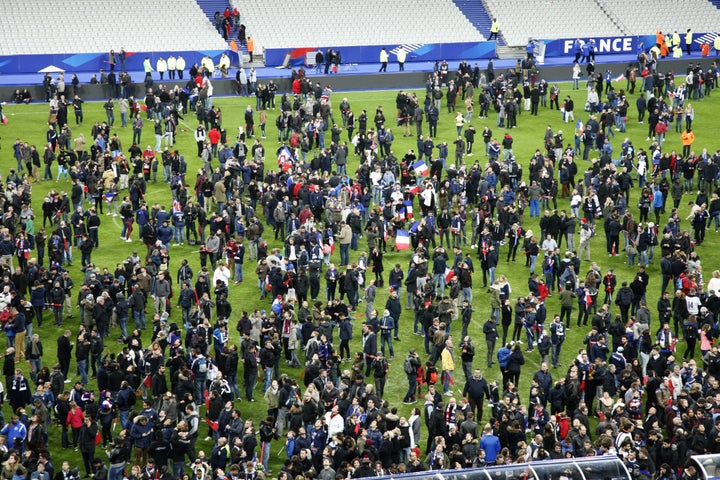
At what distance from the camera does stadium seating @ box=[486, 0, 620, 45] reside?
210ft

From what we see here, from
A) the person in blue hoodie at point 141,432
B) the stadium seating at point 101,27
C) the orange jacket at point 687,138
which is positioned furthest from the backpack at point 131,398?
the stadium seating at point 101,27

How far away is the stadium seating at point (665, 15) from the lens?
65.6 meters

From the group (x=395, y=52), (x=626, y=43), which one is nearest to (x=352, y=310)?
(x=395, y=52)

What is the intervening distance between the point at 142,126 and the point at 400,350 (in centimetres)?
2073

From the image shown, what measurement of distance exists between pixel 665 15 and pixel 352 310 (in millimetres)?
42102

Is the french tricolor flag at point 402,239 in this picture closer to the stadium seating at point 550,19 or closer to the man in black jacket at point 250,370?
the man in black jacket at point 250,370

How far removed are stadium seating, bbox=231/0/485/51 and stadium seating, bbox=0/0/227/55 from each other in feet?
10.1

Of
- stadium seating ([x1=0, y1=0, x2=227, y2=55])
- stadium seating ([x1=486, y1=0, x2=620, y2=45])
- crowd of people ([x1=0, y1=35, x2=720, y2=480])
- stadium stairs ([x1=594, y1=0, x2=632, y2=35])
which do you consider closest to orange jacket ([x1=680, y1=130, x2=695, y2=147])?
crowd of people ([x1=0, y1=35, x2=720, y2=480])

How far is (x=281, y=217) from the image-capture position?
36469 millimetres

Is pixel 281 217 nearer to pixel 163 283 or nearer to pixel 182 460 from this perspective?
pixel 163 283

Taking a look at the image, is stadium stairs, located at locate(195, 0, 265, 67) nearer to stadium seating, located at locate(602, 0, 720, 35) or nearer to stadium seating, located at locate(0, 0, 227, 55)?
stadium seating, located at locate(0, 0, 227, 55)

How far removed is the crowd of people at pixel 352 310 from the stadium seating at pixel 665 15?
808 inches

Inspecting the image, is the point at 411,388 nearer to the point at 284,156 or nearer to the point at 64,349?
the point at 64,349

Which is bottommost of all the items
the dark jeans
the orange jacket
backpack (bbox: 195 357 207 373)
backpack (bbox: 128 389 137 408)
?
the dark jeans
